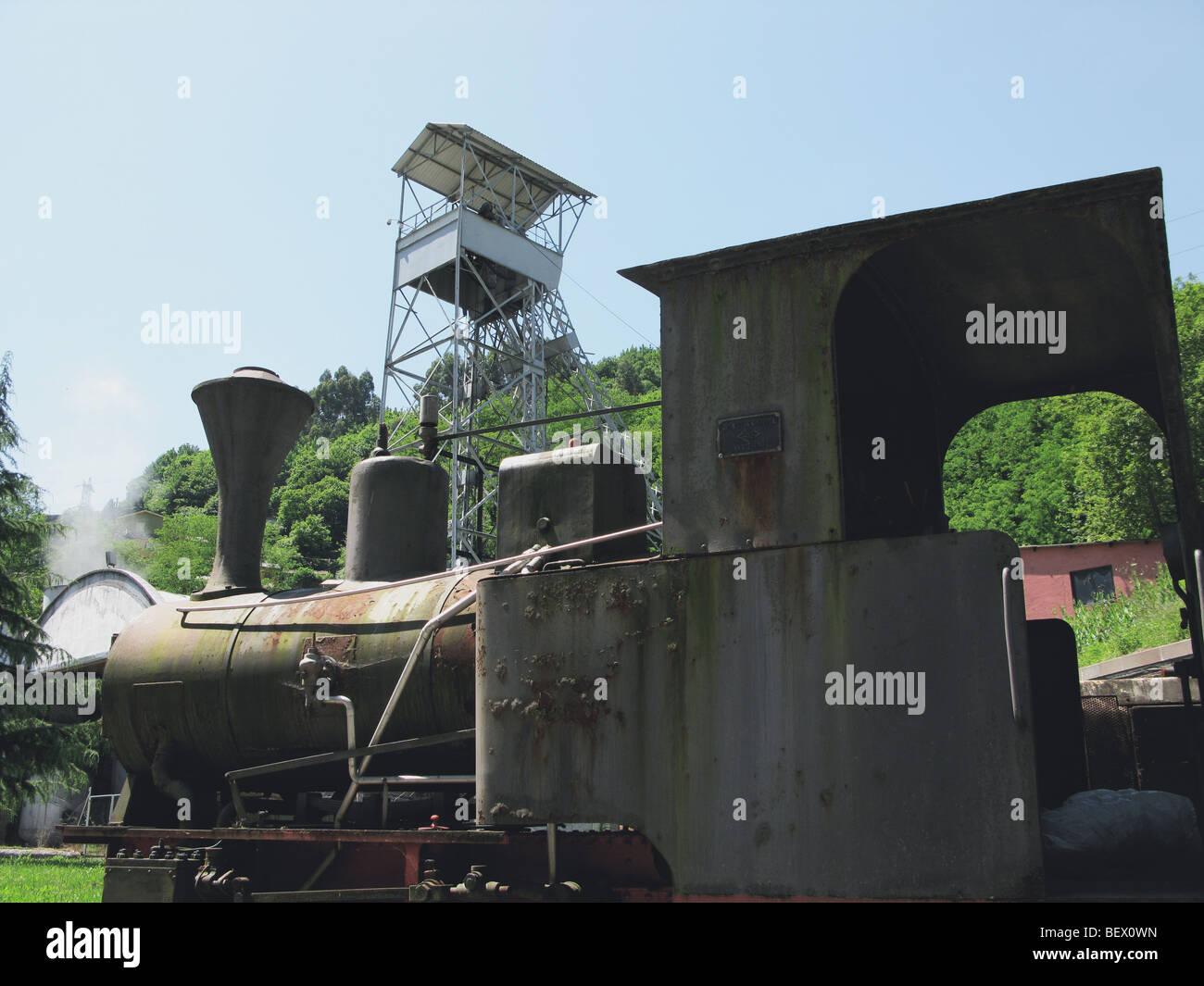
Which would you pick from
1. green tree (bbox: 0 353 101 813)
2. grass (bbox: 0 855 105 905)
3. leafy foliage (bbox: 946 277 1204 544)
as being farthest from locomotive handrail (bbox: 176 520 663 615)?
leafy foliage (bbox: 946 277 1204 544)

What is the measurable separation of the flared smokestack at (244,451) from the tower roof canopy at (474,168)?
973 inches

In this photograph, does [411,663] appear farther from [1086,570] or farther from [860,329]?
[1086,570]

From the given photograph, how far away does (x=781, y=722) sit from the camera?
3531 millimetres

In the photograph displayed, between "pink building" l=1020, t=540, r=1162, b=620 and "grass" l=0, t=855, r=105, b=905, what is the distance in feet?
66.2

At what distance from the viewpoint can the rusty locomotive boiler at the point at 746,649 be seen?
334cm

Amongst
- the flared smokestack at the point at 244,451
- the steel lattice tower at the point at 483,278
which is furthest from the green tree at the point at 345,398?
the flared smokestack at the point at 244,451

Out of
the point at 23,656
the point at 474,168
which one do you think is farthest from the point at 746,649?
the point at 474,168

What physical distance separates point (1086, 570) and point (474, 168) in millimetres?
21343

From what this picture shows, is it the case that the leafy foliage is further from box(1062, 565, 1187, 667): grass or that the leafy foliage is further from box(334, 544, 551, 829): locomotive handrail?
box(334, 544, 551, 829): locomotive handrail

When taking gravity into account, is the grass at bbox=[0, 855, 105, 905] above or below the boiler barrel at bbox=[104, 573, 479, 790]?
below

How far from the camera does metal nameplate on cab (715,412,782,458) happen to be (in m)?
3.79

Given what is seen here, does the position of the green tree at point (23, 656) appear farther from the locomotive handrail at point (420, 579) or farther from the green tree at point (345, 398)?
the green tree at point (345, 398)

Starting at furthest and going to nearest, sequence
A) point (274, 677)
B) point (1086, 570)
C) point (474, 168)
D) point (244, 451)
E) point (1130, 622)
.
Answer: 1. point (474, 168)
2. point (1086, 570)
3. point (1130, 622)
4. point (244, 451)
5. point (274, 677)
